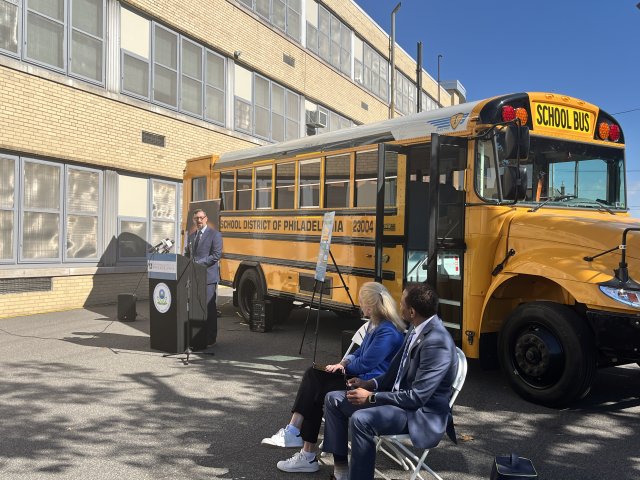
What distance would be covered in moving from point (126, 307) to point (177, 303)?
3.28 metres

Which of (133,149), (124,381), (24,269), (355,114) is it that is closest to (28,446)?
(124,381)

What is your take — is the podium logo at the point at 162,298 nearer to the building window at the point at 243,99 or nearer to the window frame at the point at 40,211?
the window frame at the point at 40,211

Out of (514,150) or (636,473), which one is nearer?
(636,473)

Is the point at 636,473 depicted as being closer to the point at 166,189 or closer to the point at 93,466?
the point at 93,466

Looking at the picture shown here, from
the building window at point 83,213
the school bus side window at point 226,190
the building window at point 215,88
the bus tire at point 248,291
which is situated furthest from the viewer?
the building window at point 215,88

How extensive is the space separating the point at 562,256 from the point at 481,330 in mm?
1091

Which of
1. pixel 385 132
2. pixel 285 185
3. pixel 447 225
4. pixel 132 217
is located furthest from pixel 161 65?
pixel 447 225

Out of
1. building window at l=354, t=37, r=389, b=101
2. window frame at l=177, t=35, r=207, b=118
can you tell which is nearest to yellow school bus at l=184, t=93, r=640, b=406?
window frame at l=177, t=35, r=207, b=118

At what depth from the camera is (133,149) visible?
12.6 meters

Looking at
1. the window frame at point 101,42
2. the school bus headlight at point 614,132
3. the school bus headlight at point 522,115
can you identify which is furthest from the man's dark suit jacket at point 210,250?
the window frame at point 101,42

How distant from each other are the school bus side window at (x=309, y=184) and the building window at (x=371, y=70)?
655 inches

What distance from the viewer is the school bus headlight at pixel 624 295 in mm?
4609

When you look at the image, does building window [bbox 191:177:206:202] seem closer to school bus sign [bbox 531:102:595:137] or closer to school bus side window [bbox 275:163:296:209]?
school bus side window [bbox 275:163:296:209]

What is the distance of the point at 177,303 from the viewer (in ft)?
23.6
